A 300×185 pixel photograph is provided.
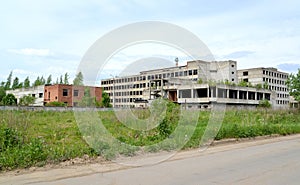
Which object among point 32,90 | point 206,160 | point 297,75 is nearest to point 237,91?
point 297,75

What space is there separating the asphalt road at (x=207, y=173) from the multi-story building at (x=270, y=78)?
8980cm

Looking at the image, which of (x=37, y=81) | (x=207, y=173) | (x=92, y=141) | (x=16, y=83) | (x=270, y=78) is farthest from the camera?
(x=16, y=83)

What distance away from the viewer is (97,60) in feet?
22.9

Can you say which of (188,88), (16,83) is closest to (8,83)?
(16,83)

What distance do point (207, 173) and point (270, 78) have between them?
98505 millimetres

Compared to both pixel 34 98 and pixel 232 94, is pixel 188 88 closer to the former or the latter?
pixel 232 94

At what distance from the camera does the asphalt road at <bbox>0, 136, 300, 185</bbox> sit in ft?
21.2

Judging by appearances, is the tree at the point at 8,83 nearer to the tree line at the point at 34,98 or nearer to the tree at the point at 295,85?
the tree line at the point at 34,98

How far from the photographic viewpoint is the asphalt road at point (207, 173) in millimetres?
6457

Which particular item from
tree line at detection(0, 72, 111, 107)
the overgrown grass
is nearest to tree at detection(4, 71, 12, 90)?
tree line at detection(0, 72, 111, 107)

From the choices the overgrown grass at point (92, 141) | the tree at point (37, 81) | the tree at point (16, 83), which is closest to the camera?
the overgrown grass at point (92, 141)

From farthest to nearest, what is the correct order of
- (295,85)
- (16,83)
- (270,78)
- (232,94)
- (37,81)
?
(16,83) → (37,81) → (270,78) → (232,94) → (295,85)

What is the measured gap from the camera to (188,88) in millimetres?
54844

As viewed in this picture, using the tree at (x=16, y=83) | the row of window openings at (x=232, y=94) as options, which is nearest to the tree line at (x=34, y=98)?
the tree at (x=16, y=83)
